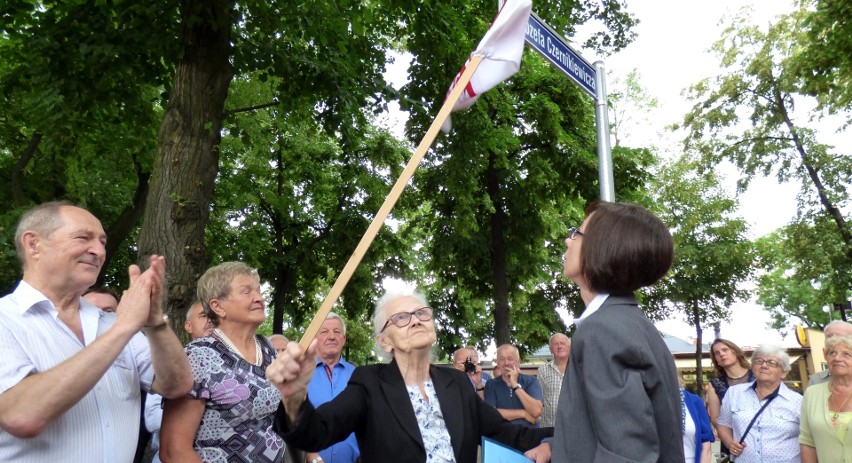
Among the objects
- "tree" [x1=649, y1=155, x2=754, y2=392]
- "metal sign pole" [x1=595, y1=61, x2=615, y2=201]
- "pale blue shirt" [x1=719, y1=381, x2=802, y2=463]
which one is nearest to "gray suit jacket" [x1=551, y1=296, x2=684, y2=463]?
"metal sign pole" [x1=595, y1=61, x2=615, y2=201]

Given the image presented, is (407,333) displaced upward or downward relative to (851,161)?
downward

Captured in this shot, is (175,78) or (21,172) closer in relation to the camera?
(175,78)

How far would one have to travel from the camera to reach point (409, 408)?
10.9 ft

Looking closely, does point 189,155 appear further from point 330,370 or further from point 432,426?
point 432,426

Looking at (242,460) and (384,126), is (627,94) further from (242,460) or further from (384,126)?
(242,460)

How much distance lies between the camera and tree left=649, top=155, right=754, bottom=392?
2867 centimetres

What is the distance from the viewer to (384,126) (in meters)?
21.4

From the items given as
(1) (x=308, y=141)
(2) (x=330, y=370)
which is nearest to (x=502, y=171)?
(1) (x=308, y=141)

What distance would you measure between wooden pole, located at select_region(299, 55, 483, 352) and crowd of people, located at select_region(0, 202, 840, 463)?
0.13m

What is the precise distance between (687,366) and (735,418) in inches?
1513

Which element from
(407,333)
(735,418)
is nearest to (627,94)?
(735,418)

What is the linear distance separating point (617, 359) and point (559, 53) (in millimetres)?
4098

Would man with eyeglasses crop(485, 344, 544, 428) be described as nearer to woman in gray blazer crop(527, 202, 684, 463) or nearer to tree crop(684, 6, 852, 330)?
woman in gray blazer crop(527, 202, 684, 463)

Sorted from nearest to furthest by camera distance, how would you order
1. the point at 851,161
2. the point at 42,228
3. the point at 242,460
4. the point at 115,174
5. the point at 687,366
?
1. the point at 42,228
2. the point at 242,460
3. the point at 115,174
4. the point at 851,161
5. the point at 687,366
